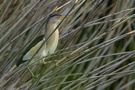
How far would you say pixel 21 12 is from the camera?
60.7 inches

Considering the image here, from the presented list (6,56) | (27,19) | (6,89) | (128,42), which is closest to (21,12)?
(27,19)

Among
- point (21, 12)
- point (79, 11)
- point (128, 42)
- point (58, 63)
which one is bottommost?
point (128, 42)

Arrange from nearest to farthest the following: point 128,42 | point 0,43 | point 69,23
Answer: point 0,43, point 69,23, point 128,42

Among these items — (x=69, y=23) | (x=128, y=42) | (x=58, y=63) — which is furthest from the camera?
(x=128, y=42)

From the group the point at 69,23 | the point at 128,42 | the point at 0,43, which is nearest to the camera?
the point at 0,43

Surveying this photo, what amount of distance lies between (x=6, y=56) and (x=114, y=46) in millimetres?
862

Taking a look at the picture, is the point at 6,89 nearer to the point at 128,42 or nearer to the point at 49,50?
the point at 49,50

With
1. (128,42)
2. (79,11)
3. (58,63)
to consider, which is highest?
(79,11)

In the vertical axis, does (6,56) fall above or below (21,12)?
below

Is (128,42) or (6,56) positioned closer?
(6,56)

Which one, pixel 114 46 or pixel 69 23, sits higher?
pixel 69 23

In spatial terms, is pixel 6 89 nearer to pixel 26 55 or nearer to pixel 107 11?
pixel 26 55

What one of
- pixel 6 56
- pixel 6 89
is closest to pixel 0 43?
pixel 6 56

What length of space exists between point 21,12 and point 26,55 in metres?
0.22
